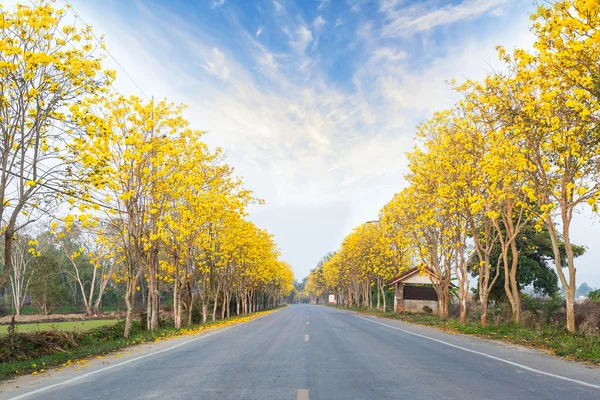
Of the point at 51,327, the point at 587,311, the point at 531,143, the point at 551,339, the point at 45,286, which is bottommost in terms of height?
the point at 587,311

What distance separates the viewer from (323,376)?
7.57 m

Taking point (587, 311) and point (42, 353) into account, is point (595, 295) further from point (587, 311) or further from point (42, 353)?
point (42, 353)

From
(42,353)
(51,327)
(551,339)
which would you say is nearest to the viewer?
(42,353)

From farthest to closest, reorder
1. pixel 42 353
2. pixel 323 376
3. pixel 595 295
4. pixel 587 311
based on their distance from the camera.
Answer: pixel 595 295 < pixel 587 311 < pixel 42 353 < pixel 323 376

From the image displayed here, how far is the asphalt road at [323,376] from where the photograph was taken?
6.29 meters

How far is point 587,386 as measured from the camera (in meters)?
6.94

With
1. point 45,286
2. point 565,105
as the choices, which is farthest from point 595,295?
point 45,286

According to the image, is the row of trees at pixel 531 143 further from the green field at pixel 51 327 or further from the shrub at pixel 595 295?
the green field at pixel 51 327

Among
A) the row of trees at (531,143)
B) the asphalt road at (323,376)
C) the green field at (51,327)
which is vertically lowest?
the green field at (51,327)

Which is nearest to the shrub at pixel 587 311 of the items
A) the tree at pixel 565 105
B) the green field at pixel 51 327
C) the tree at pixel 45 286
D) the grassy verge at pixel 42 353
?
the tree at pixel 565 105

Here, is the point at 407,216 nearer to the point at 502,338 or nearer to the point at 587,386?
the point at 502,338

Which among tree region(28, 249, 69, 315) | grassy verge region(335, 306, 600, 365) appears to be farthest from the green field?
tree region(28, 249, 69, 315)

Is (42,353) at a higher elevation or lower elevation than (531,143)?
lower

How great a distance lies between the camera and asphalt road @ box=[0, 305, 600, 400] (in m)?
6.29
